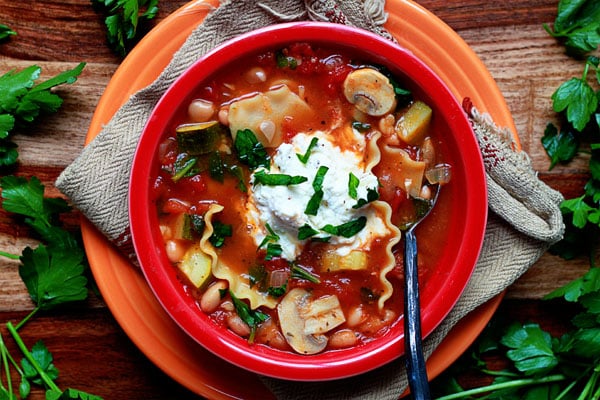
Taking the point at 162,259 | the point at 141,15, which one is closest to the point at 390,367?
the point at 162,259

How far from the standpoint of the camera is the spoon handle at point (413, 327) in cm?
409

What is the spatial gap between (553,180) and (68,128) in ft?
10.9

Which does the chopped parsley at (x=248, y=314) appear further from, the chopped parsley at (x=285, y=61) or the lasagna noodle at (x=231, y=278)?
the chopped parsley at (x=285, y=61)

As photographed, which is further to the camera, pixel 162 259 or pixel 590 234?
pixel 590 234

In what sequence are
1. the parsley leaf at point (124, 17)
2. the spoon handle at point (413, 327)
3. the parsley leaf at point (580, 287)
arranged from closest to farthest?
the spoon handle at point (413, 327), the parsley leaf at point (124, 17), the parsley leaf at point (580, 287)

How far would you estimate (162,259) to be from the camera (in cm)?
428

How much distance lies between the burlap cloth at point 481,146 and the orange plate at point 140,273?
0.12m

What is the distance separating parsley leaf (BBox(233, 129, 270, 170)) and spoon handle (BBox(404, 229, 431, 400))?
0.99 meters

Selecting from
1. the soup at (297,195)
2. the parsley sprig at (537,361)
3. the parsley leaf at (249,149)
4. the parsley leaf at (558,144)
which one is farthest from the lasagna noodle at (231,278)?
the parsley leaf at (558,144)

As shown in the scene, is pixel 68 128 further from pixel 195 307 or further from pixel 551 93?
pixel 551 93

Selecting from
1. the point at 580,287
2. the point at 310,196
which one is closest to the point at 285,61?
the point at 310,196

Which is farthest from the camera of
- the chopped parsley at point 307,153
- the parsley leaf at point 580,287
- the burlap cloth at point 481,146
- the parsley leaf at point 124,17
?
the parsley leaf at point 580,287

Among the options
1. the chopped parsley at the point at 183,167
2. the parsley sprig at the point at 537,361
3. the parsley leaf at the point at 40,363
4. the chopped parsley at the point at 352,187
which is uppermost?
the chopped parsley at the point at 183,167

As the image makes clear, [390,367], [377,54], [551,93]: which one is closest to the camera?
[377,54]
